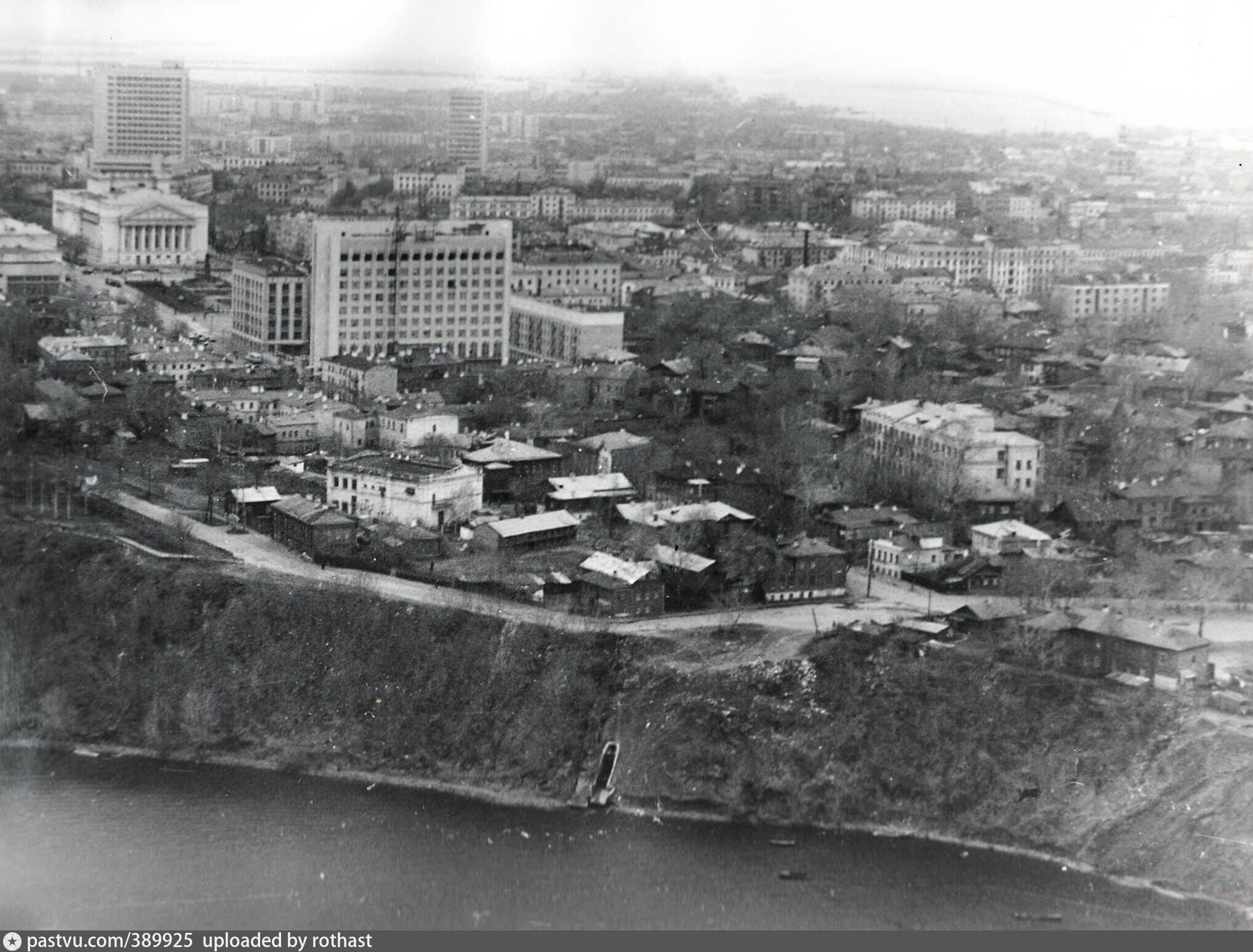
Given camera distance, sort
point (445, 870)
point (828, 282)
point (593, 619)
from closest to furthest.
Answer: point (445, 870)
point (593, 619)
point (828, 282)

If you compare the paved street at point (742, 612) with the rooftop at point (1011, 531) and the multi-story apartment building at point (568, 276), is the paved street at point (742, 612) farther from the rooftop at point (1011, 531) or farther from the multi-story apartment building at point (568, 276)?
the multi-story apartment building at point (568, 276)

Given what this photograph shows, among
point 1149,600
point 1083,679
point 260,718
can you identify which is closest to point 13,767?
point 260,718

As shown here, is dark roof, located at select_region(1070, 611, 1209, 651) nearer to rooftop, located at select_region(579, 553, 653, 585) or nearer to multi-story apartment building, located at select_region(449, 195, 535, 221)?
rooftop, located at select_region(579, 553, 653, 585)

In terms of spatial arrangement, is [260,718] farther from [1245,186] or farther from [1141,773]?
[1245,186]

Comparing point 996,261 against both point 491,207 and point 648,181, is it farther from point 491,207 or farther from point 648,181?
point 491,207

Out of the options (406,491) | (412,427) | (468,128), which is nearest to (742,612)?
(406,491)

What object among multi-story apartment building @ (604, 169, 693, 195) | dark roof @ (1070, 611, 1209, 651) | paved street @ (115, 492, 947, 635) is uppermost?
multi-story apartment building @ (604, 169, 693, 195)

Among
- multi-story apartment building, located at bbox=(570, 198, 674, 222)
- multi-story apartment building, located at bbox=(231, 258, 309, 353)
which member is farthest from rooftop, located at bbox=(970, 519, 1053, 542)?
multi-story apartment building, located at bbox=(570, 198, 674, 222)
